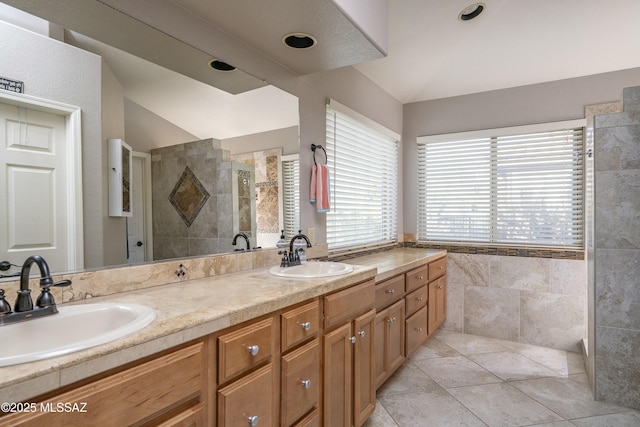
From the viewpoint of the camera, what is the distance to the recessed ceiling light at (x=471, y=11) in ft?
8.77

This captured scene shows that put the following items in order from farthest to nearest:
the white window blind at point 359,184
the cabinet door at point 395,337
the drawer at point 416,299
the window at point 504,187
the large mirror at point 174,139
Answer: the window at point 504,187
the white window blind at point 359,184
the drawer at point 416,299
the cabinet door at point 395,337
the large mirror at point 174,139

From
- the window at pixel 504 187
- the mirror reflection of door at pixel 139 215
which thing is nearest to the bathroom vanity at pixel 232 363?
the mirror reflection of door at pixel 139 215

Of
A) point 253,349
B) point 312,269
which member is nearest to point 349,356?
point 312,269

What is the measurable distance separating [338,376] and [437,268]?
2.08 metres

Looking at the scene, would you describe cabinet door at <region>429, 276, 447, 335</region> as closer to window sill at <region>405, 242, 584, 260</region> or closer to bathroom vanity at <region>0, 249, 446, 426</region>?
window sill at <region>405, 242, 584, 260</region>

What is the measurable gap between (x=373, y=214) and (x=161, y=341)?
2.83 metres

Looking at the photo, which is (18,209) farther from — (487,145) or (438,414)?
(487,145)

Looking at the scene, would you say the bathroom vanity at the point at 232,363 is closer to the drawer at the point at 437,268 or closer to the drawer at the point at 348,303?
the drawer at the point at 348,303

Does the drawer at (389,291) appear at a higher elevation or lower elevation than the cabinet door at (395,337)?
higher

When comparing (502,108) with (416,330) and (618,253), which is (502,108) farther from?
(416,330)

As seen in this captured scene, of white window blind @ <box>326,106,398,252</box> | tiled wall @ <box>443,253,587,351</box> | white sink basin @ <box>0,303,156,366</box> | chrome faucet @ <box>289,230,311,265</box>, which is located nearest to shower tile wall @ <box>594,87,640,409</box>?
tiled wall @ <box>443,253,587,351</box>

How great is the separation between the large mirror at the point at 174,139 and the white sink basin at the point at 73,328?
0.27 meters

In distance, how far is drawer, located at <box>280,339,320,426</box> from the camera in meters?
1.40

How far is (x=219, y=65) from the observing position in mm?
1916
